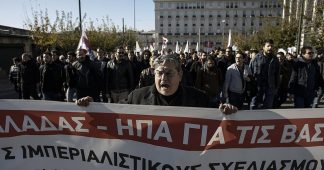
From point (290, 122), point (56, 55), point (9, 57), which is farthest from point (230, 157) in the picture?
point (9, 57)

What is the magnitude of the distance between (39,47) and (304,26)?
1894 cm

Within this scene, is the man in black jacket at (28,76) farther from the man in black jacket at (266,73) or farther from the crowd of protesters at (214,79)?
the man in black jacket at (266,73)

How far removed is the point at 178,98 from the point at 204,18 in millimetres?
142392

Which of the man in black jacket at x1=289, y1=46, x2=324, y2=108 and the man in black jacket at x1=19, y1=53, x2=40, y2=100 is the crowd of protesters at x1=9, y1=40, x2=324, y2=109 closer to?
the man in black jacket at x1=289, y1=46, x2=324, y2=108

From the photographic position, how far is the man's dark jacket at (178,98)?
12.8 ft

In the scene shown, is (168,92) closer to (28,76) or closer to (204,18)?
(28,76)

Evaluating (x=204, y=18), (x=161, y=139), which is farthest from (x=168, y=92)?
(x=204, y=18)

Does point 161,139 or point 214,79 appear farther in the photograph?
point 214,79

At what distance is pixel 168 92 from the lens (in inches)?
151

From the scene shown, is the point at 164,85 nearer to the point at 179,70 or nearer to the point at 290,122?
the point at 179,70

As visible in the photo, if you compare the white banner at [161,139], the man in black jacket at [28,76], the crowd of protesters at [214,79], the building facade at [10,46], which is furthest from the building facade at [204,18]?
the white banner at [161,139]

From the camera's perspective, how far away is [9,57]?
1077 inches

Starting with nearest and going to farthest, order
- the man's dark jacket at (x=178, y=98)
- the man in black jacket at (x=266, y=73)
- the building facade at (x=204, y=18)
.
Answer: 1. the man's dark jacket at (x=178, y=98)
2. the man in black jacket at (x=266, y=73)
3. the building facade at (x=204, y=18)

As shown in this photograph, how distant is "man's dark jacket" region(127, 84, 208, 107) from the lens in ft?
12.8
